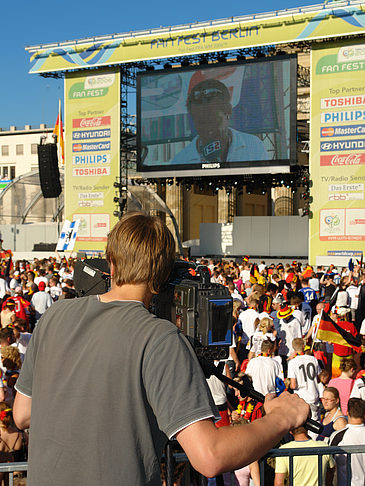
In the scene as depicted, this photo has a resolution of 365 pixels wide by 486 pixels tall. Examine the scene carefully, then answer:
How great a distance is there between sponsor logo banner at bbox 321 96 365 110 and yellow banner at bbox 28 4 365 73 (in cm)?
267

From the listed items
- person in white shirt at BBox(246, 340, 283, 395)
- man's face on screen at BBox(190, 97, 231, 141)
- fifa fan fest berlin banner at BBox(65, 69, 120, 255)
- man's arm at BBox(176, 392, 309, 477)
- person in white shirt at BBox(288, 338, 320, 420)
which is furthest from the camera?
fifa fan fest berlin banner at BBox(65, 69, 120, 255)

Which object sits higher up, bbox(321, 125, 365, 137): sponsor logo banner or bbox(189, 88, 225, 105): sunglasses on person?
bbox(189, 88, 225, 105): sunglasses on person

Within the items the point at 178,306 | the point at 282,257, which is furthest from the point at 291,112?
the point at 178,306

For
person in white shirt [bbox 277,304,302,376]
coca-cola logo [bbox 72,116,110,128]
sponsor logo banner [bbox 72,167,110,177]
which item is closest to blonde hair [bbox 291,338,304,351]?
person in white shirt [bbox 277,304,302,376]

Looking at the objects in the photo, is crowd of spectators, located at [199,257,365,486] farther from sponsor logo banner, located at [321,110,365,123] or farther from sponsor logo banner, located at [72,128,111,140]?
sponsor logo banner, located at [72,128,111,140]

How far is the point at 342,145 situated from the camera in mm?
26625

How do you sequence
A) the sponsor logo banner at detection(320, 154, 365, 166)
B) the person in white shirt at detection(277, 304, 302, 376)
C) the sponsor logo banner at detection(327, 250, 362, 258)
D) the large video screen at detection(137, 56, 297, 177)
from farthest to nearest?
the large video screen at detection(137, 56, 297, 177), the sponsor logo banner at detection(320, 154, 365, 166), the sponsor logo banner at detection(327, 250, 362, 258), the person in white shirt at detection(277, 304, 302, 376)

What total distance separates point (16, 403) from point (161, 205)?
1353 inches

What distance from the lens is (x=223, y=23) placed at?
28.6 m

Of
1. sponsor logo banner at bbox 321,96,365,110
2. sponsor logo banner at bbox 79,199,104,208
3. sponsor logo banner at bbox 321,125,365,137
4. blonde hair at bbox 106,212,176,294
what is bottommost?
blonde hair at bbox 106,212,176,294

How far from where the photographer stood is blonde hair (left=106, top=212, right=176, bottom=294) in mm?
1777

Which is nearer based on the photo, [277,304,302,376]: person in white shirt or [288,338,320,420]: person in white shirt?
[288,338,320,420]: person in white shirt

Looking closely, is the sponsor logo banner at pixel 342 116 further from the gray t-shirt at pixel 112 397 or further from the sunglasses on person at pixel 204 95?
the gray t-shirt at pixel 112 397

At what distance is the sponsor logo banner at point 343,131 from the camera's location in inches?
1026
